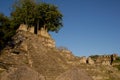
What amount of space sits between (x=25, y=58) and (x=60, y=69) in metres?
5.67

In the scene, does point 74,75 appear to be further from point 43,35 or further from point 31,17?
point 31,17

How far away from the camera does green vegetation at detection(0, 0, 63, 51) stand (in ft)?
186

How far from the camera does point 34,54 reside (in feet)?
124

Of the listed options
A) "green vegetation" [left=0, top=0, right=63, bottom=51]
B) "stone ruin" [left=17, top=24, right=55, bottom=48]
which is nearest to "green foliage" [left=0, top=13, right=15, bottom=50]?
"green vegetation" [left=0, top=0, right=63, bottom=51]

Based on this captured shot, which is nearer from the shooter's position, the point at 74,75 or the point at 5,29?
the point at 74,75

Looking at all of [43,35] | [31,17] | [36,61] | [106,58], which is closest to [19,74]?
[36,61]

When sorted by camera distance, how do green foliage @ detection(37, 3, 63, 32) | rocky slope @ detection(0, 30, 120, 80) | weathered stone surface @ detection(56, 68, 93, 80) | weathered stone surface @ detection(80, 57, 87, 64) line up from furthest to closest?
green foliage @ detection(37, 3, 63, 32) < weathered stone surface @ detection(80, 57, 87, 64) < rocky slope @ detection(0, 30, 120, 80) < weathered stone surface @ detection(56, 68, 93, 80)

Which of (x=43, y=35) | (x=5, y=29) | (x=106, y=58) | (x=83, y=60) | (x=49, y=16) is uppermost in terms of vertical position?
(x=49, y=16)

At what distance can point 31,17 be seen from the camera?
56875mm

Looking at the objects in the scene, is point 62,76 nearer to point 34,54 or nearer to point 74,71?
point 74,71

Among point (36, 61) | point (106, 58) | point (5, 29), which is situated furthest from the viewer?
point (106, 58)

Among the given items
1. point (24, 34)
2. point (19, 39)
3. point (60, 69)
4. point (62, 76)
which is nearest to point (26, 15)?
point (24, 34)

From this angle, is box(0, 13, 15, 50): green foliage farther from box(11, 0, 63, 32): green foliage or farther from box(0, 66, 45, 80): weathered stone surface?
box(0, 66, 45, 80): weathered stone surface

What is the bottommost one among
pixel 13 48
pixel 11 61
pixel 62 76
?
pixel 62 76
